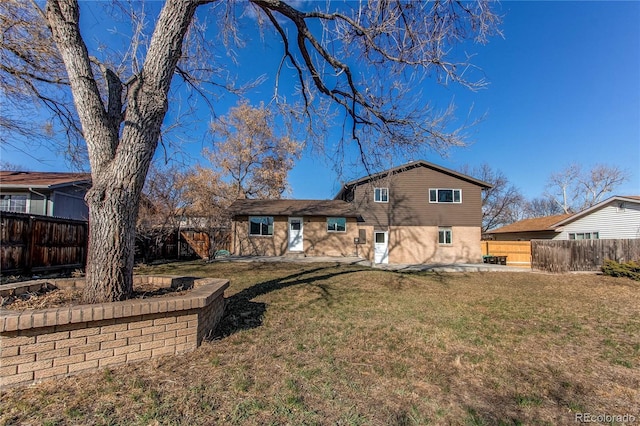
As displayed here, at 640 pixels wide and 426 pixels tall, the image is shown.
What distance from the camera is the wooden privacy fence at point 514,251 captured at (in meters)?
19.4

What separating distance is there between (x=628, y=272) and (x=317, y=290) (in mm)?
12809

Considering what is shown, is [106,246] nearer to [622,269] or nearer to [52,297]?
[52,297]

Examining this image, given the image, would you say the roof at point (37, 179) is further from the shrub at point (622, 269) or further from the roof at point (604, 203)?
the roof at point (604, 203)

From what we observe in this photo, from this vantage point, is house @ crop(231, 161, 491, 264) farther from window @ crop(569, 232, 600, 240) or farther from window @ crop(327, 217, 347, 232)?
window @ crop(569, 232, 600, 240)

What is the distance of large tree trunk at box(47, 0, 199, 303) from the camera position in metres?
3.55

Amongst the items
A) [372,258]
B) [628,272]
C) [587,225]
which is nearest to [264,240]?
[372,258]

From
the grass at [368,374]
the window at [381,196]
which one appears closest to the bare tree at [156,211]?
the grass at [368,374]

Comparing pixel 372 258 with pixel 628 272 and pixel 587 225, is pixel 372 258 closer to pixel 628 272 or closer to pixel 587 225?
pixel 628 272

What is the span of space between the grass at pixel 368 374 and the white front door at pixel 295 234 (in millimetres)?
12373

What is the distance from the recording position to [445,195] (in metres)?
21.3

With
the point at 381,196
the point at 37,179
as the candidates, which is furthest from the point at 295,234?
the point at 37,179

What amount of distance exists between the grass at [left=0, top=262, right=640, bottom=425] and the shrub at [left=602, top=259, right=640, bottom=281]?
826 centimetres

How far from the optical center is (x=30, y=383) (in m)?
2.68

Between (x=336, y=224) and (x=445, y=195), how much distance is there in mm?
8283
